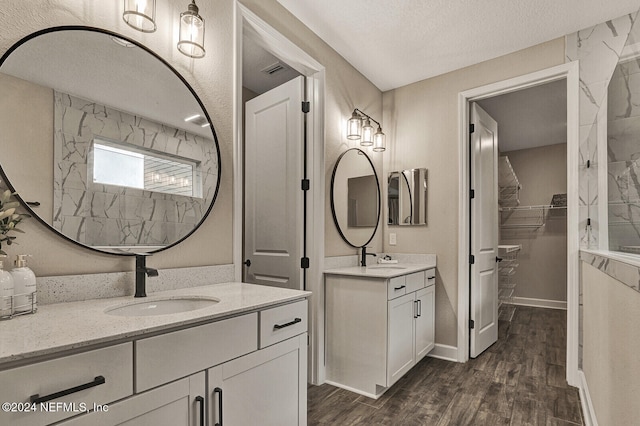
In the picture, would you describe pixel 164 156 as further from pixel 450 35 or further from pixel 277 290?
pixel 450 35

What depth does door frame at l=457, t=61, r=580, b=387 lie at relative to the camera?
2613 mm

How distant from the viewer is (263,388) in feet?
4.48

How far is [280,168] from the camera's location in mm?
2906

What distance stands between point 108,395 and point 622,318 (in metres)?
1.71

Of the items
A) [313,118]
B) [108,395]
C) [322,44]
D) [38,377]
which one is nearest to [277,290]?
[108,395]

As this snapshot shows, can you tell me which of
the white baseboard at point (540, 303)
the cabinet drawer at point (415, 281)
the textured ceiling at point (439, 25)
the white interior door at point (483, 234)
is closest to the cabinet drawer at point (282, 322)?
the cabinet drawer at point (415, 281)

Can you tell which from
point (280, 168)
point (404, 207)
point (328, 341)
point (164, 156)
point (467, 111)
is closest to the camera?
point (164, 156)

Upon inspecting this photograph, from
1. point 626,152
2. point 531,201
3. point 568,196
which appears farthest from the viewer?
point 531,201

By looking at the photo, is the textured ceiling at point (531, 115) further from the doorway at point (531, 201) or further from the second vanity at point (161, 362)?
the second vanity at point (161, 362)

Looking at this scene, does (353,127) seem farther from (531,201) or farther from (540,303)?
(540,303)

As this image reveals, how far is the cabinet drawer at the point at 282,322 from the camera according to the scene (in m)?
1.38

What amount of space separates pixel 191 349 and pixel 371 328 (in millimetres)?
1554

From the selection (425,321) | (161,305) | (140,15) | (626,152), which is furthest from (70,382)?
(425,321)

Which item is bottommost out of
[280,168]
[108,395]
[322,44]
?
[108,395]
